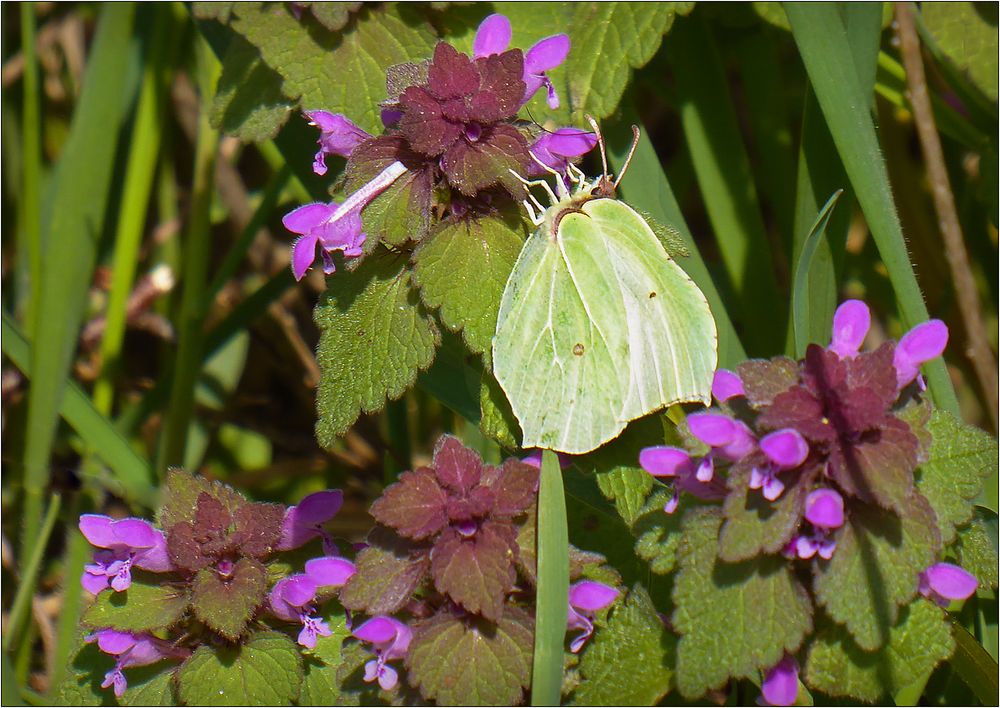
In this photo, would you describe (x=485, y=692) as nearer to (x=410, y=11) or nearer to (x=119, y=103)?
(x=410, y=11)

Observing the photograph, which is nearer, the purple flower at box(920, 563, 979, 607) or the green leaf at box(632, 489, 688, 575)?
the purple flower at box(920, 563, 979, 607)

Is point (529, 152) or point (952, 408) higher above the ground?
point (529, 152)

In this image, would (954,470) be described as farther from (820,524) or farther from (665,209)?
(665,209)

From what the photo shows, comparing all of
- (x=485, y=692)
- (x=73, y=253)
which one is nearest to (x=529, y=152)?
(x=485, y=692)

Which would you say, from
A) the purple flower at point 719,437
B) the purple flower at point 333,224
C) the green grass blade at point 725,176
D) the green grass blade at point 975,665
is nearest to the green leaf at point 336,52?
the purple flower at point 333,224

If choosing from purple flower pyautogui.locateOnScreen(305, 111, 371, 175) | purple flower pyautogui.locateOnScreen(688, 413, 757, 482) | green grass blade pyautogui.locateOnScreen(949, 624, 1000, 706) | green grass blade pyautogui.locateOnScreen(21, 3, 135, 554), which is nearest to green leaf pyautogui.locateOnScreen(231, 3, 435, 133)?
purple flower pyautogui.locateOnScreen(305, 111, 371, 175)

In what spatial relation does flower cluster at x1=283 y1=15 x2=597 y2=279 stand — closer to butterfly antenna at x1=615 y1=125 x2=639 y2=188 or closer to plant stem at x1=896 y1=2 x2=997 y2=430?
butterfly antenna at x1=615 y1=125 x2=639 y2=188
